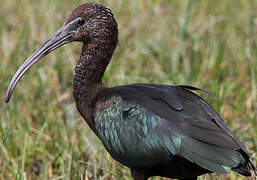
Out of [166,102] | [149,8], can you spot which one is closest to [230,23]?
[149,8]

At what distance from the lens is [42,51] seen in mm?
5160

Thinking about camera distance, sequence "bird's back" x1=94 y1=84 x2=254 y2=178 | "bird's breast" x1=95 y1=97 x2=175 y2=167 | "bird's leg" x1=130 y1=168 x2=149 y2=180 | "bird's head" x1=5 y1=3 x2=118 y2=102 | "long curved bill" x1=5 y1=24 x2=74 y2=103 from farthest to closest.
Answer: "bird's head" x1=5 y1=3 x2=118 y2=102, "long curved bill" x1=5 y1=24 x2=74 y2=103, "bird's leg" x1=130 y1=168 x2=149 y2=180, "bird's breast" x1=95 y1=97 x2=175 y2=167, "bird's back" x1=94 y1=84 x2=254 y2=178

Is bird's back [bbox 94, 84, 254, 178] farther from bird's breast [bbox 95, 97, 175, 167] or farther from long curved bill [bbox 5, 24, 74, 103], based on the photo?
long curved bill [bbox 5, 24, 74, 103]

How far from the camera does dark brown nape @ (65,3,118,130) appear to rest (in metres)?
5.25

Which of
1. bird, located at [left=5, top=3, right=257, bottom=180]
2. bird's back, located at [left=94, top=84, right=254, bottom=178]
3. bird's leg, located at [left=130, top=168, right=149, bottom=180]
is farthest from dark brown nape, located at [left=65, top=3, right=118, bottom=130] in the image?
bird's leg, located at [left=130, top=168, right=149, bottom=180]

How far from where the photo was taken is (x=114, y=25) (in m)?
5.30

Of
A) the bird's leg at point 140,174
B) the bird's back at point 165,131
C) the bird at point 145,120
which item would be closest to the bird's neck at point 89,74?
the bird at point 145,120

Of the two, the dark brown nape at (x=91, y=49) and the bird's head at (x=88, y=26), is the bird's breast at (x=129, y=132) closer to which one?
the dark brown nape at (x=91, y=49)

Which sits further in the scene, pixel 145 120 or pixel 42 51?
pixel 42 51

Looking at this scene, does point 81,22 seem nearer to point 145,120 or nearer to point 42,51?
point 42,51

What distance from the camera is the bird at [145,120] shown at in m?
4.58

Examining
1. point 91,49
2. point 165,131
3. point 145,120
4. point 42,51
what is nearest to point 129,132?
point 145,120

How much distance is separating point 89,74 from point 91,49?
20cm

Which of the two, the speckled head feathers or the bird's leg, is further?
the speckled head feathers
